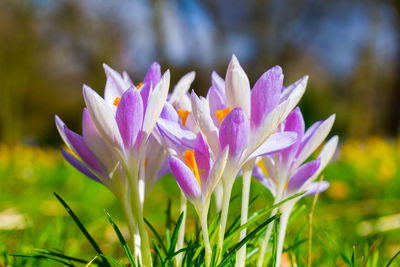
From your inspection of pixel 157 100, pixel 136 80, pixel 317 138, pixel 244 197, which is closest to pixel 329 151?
pixel 317 138

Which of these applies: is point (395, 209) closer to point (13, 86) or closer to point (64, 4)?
point (13, 86)

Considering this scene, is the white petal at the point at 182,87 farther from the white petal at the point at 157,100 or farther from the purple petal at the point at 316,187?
the purple petal at the point at 316,187

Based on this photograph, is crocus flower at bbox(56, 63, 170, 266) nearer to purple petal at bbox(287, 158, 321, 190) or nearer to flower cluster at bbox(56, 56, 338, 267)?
flower cluster at bbox(56, 56, 338, 267)

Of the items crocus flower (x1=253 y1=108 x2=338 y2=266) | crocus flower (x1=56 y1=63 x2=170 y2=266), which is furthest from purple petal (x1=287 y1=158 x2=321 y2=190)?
crocus flower (x1=56 y1=63 x2=170 y2=266)

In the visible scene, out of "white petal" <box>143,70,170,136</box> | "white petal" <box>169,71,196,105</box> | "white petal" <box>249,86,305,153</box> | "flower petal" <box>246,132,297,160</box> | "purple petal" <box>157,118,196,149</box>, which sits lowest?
"flower petal" <box>246,132,297,160</box>

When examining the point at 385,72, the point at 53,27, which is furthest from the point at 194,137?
the point at 385,72

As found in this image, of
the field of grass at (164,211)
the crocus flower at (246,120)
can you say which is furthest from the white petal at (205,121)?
the field of grass at (164,211)

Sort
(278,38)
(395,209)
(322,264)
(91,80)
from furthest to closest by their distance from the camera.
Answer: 1. (91,80)
2. (278,38)
3. (395,209)
4. (322,264)
